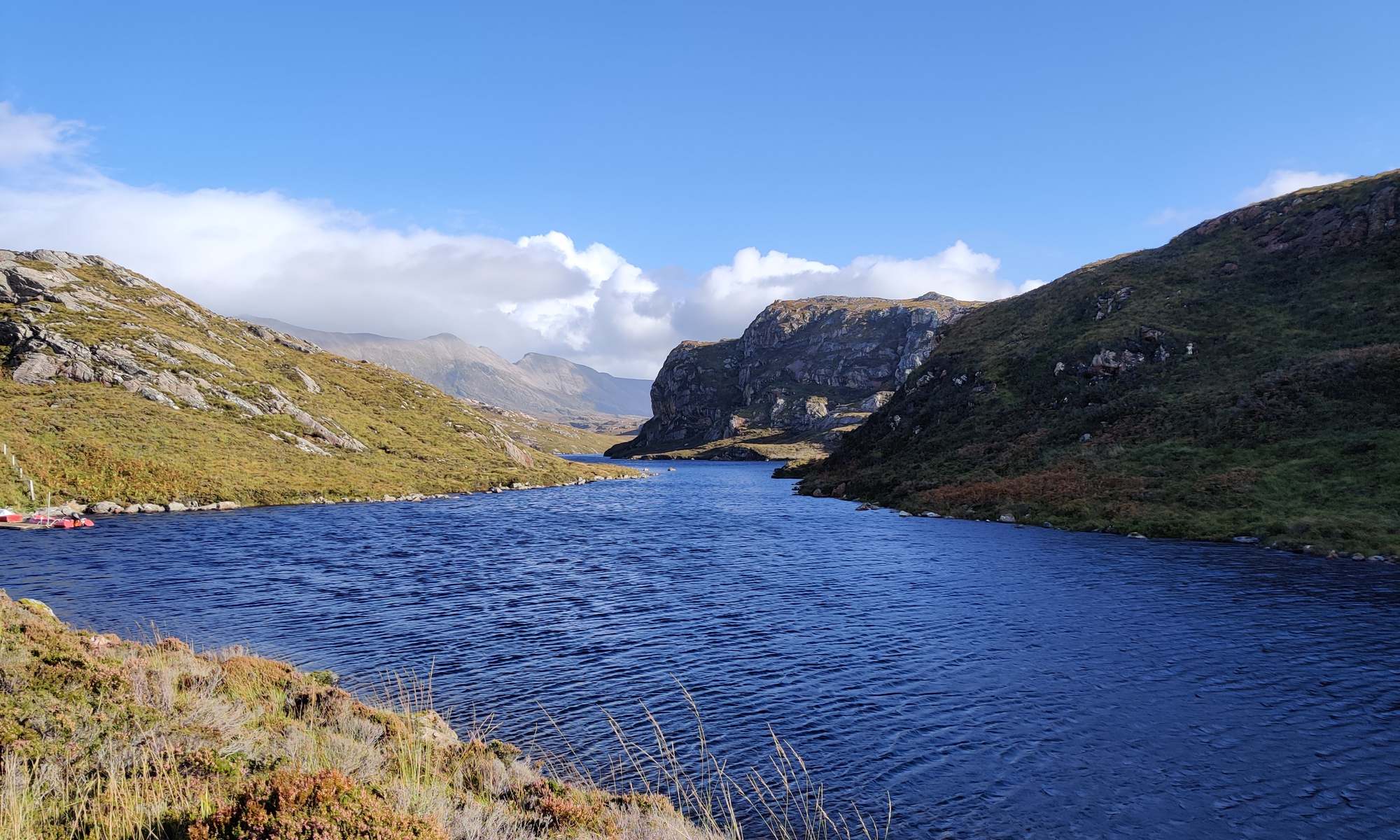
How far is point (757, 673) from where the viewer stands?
80.2ft

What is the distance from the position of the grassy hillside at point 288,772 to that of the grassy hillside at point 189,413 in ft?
209

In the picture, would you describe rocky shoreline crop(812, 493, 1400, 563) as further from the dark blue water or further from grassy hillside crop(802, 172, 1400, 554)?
the dark blue water

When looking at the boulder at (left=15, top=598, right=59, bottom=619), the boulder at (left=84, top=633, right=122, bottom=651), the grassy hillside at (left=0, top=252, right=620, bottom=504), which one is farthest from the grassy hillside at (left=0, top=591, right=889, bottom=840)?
the grassy hillside at (left=0, top=252, right=620, bottom=504)

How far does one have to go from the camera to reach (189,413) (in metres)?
94.8

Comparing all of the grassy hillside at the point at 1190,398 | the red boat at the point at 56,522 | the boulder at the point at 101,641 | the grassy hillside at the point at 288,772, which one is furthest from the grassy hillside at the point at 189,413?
the grassy hillside at the point at 1190,398

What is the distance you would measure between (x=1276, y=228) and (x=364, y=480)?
13352 centimetres

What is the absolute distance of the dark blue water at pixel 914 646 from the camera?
1641 cm

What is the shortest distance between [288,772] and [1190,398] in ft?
271

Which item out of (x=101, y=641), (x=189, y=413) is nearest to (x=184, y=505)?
(x=189, y=413)

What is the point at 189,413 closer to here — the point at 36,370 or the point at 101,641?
the point at 36,370

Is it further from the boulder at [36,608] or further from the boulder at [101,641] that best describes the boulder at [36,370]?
the boulder at [101,641]

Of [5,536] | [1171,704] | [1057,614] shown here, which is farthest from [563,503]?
[1171,704]

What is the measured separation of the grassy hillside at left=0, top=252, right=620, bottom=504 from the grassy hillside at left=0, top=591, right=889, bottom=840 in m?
63.8

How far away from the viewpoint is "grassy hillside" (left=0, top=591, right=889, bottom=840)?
29.5 ft
